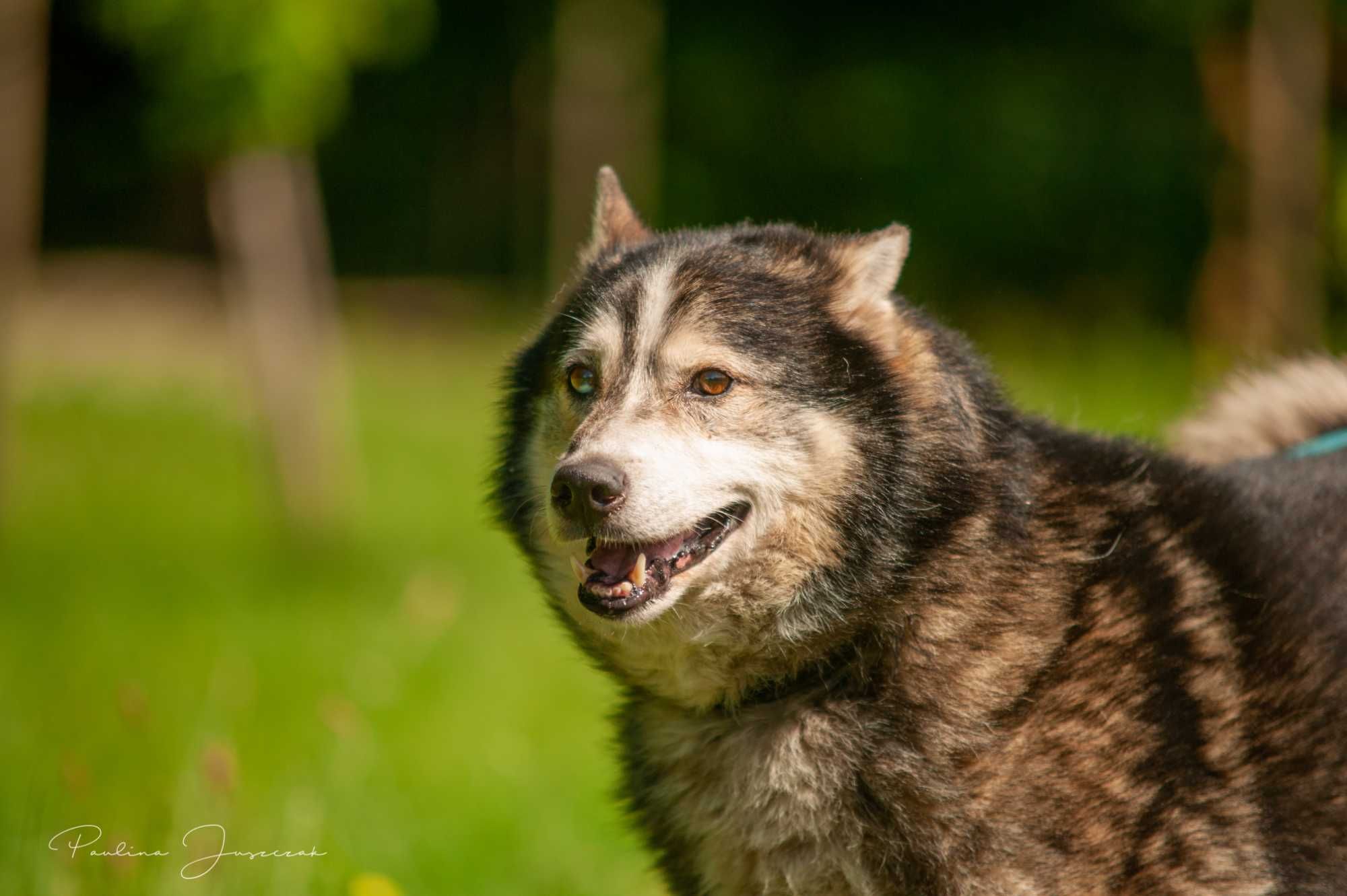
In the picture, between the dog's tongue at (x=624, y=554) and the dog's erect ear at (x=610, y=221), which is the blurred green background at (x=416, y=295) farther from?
the dog's tongue at (x=624, y=554)

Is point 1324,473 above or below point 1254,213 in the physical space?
above

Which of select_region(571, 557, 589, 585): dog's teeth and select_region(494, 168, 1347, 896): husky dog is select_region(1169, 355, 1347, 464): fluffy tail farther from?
select_region(571, 557, 589, 585): dog's teeth

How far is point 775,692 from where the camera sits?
10.4ft

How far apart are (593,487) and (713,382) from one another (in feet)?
1.42

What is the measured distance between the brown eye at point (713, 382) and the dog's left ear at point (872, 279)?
0.33 m

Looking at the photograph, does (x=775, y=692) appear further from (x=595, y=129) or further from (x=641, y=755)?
(x=595, y=129)

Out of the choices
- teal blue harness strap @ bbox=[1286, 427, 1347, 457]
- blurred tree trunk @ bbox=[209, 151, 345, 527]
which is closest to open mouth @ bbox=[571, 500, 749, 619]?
teal blue harness strap @ bbox=[1286, 427, 1347, 457]

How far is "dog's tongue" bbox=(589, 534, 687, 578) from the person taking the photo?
10.3 feet

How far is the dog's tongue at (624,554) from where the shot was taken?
313 cm

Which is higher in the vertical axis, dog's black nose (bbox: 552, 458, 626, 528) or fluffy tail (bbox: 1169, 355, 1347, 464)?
dog's black nose (bbox: 552, 458, 626, 528)

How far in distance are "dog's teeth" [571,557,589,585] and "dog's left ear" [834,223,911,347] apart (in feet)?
2.77

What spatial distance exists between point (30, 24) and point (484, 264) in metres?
13.0

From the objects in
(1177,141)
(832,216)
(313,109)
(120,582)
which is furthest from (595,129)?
(120,582)

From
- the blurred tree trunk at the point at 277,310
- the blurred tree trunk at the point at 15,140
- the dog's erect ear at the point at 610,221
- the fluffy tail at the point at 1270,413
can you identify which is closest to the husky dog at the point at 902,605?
the dog's erect ear at the point at 610,221
